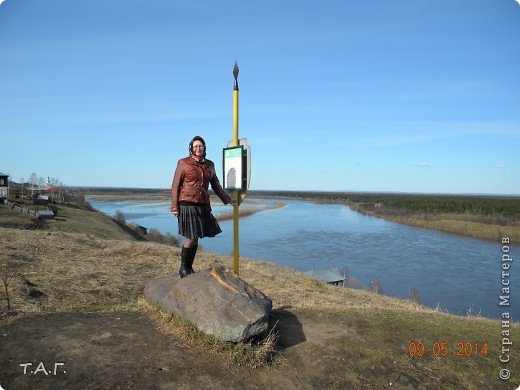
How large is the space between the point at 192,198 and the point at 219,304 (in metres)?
1.54

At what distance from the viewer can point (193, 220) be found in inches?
204

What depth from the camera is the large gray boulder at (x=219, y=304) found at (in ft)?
13.3

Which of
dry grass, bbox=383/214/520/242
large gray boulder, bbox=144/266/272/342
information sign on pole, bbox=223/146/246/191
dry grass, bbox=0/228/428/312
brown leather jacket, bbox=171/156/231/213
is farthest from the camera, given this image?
dry grass, bbox=383/214/520/242

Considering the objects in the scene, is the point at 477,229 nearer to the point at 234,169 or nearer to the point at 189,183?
the point at 234,169

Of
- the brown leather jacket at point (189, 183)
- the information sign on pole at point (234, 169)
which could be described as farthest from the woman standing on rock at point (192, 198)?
the information sign on pole at point (234, 169)

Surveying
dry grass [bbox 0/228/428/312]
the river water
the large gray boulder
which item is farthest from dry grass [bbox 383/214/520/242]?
the large gray boulder

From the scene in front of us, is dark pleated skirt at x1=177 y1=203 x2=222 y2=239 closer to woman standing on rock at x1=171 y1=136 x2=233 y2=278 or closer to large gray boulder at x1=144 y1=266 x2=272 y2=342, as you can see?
woman standing on rock at x1=171 y1=136 x2=233 y2=278

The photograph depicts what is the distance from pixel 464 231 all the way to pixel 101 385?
148ft

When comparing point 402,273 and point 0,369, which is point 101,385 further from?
point 402,273

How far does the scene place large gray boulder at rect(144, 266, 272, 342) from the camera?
405 cm

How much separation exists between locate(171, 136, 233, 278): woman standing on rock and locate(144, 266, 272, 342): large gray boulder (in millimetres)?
561

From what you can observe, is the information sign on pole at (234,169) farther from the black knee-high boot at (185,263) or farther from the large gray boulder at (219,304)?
the large gray boulder at (219,304)

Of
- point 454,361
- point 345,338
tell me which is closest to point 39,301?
point 345,338

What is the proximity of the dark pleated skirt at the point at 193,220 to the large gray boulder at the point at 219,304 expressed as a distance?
576 millimetres
